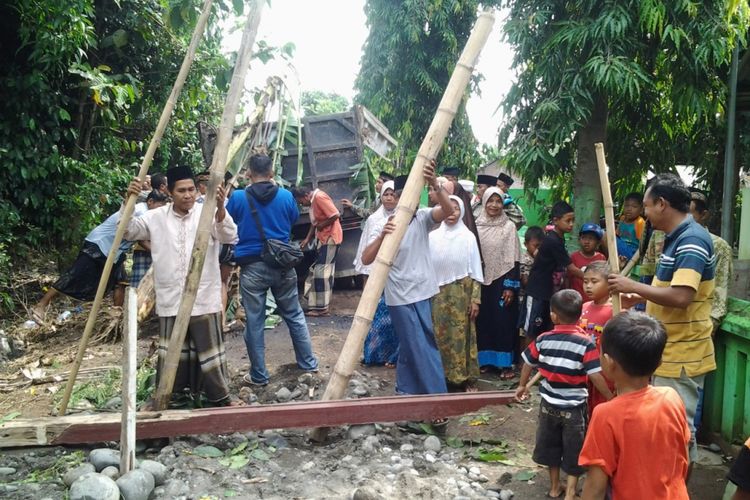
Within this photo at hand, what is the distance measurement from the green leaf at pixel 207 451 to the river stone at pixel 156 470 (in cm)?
33

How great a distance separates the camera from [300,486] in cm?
328

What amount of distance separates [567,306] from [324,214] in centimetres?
513

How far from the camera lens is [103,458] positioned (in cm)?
336

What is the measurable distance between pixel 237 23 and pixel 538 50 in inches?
117

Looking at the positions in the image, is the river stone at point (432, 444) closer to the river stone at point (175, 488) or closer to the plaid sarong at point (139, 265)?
the river stone at point (175, 488)

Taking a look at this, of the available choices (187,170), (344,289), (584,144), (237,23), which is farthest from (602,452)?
(344,289)

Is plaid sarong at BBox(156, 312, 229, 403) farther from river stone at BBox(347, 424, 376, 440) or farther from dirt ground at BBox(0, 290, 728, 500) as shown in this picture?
river stone at BBox(347, 424, 376, 440)

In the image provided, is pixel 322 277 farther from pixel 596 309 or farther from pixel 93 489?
pixel 93 489

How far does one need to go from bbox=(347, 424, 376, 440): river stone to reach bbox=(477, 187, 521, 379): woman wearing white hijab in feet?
7.40

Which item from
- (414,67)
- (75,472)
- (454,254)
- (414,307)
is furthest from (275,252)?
(414,67)

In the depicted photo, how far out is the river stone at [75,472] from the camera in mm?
3168

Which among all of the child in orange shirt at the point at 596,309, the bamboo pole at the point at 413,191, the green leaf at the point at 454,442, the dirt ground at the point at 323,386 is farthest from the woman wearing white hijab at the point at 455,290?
the child in orange shirt at the point at 596,309

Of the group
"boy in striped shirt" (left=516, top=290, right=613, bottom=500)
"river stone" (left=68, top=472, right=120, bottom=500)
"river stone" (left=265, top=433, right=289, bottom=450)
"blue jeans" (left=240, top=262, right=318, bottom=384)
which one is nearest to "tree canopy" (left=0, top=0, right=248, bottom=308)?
"blue jeans" (left=240, top=262, right=318, bottom=384)

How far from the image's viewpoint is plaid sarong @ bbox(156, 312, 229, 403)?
13.6ft
